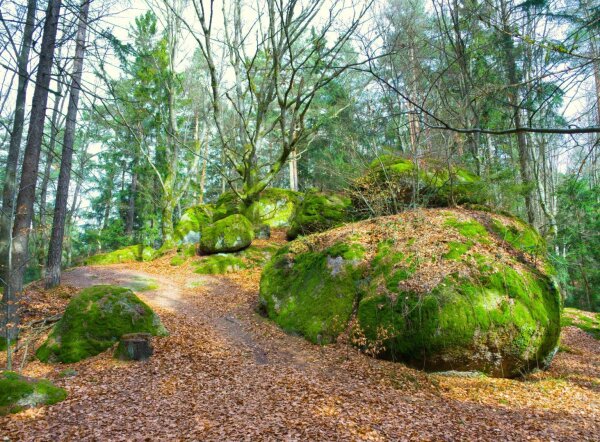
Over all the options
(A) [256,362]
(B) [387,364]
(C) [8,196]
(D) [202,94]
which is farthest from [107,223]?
(B) [387,364]

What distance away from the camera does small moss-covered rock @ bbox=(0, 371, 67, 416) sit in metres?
4.20

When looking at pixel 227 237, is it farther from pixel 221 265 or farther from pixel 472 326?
pixel 472 326

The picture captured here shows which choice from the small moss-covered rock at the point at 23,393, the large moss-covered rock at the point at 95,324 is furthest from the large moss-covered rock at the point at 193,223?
the small moss-covered rock at the point at 23,393

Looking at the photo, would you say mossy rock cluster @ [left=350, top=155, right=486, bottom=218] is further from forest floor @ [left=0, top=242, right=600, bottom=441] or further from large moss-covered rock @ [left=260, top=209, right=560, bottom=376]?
forest floor @ [left=0, top=242, right=600, bottom=441]

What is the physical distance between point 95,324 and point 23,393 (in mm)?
2243

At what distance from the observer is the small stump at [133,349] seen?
6094 millimetres

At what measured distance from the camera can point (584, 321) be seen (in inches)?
417

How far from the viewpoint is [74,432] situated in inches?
153

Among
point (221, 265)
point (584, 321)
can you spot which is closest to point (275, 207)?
point (221, 265)

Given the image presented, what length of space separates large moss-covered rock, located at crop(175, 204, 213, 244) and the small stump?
11.1 meters

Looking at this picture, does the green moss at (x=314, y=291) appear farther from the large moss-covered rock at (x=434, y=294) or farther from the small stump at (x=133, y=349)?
the small stump at (x=133, y=349)

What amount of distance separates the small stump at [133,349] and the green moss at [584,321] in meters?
11.1

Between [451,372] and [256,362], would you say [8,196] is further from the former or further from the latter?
[451,372]

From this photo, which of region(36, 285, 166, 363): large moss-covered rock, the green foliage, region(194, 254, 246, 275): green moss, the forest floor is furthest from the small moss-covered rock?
the green foliage
